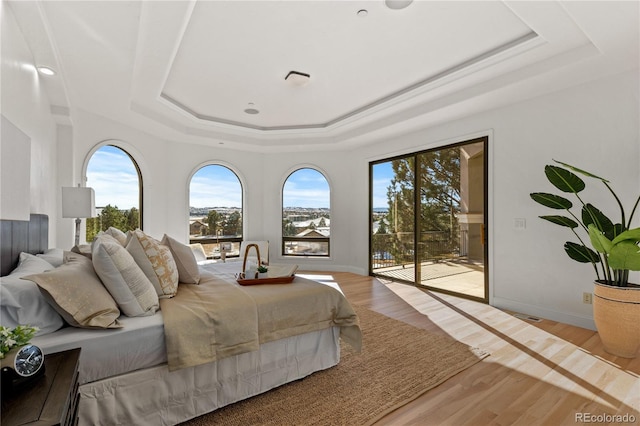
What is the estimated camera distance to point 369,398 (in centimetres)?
205

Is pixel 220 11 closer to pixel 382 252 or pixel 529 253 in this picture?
pixel 529 253

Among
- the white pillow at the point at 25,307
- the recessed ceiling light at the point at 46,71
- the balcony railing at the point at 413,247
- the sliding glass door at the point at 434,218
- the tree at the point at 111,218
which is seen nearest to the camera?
the white pillow at the point at 25,307

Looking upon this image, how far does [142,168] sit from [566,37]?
5.73 metres

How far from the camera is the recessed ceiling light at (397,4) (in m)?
2.34

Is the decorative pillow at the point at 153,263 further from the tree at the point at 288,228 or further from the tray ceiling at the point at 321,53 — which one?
the tree at the point at 288,228

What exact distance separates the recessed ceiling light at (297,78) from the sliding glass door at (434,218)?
2337 millimetres

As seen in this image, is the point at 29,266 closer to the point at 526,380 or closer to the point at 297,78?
the point at 297,78

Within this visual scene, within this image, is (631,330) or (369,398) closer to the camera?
(369,398)

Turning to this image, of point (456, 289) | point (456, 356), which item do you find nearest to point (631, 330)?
point (456, 356)

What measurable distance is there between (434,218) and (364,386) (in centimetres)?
323

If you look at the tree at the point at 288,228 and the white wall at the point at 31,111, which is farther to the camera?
the tree at the point at 288,228

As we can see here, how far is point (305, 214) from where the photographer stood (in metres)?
6.71

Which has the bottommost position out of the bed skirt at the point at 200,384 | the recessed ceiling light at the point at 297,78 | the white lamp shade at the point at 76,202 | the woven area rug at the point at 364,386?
the woven area rug at the point at 364,386

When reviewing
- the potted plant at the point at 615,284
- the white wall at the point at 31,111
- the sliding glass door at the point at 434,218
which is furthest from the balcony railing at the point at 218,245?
the potted plant at the point at 615,284
